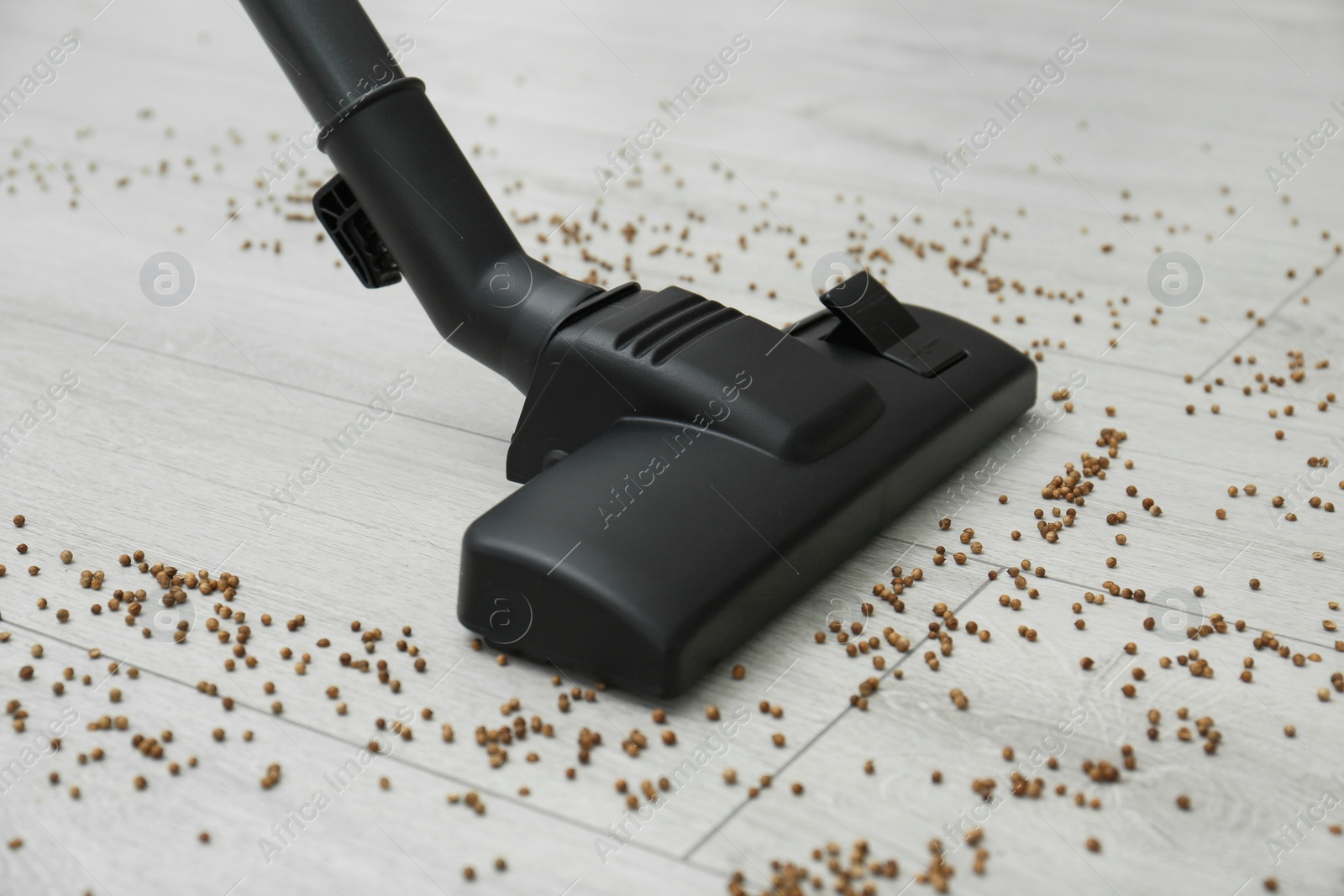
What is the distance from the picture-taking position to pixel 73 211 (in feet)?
7.06

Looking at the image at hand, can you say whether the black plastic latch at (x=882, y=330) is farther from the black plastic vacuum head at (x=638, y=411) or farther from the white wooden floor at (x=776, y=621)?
the white wooden floor at (x=776, y=621)

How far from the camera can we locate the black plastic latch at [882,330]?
1.36m

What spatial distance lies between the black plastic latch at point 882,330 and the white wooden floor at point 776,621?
15 cm

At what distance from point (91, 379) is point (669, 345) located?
0.81 metres

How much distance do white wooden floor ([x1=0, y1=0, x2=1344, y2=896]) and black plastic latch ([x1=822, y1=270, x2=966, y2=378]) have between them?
0.15 metres

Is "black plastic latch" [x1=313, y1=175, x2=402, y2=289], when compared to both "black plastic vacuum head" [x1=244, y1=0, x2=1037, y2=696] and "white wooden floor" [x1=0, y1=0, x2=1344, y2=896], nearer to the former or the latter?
"black plastic vacuum head" [x1=244, y1=0, x2=1037, y2=696]

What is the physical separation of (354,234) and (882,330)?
55cm

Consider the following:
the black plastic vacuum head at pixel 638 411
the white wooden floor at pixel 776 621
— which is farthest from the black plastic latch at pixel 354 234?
the white wooden floor at pixel 776 621

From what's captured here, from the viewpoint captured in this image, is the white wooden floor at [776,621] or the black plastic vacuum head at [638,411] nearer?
the white wooden floor at [776,621]

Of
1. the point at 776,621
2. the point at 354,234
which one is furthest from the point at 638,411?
the point at 354,234

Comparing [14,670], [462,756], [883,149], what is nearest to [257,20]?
[14,670]

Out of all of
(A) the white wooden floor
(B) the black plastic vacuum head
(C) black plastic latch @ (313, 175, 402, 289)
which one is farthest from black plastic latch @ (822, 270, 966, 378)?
(C) black plastic latch @ (313, 175, 402, 289)

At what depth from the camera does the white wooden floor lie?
92 centimetres

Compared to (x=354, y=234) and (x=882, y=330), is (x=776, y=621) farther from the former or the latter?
(x=354, y=234)
